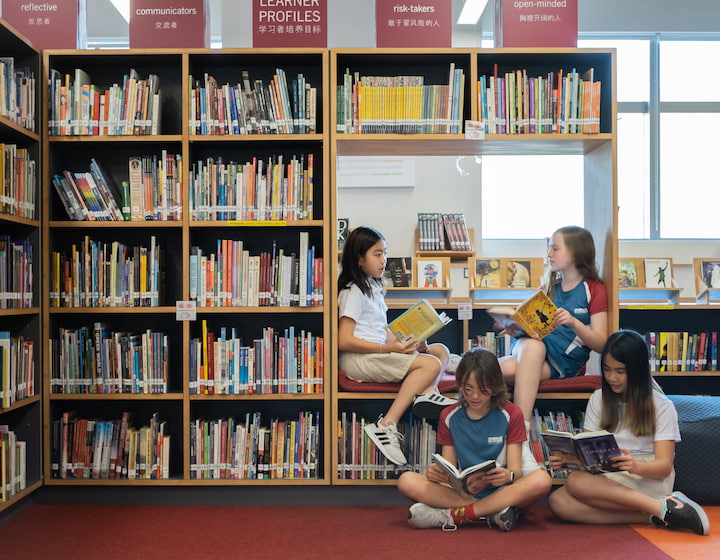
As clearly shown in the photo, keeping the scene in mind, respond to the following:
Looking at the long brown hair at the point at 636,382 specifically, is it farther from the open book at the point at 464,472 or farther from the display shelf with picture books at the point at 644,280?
the display shelf with picture books at the point at 644,280

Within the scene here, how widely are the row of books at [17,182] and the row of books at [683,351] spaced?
4.17 m

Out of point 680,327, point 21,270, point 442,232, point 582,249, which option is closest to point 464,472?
point 582,249

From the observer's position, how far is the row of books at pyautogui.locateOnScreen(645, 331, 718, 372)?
16.5ft

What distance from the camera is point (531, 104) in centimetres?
343

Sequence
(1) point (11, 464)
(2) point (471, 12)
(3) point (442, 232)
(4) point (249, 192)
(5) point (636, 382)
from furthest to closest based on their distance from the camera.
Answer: (2) point (471, 12) → (3) point (442, 232) → (4) point (249, 192) → (1) point (11, 464) → (5) point (636, 382)

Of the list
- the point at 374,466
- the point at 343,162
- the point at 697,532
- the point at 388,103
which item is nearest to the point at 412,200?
the point at 343,162

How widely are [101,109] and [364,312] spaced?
165 centimetres

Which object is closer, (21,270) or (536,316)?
(21,270)

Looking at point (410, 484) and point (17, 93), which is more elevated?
point (17, 93)

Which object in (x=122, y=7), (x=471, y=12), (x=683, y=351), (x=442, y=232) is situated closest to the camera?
(x=683, y=351)

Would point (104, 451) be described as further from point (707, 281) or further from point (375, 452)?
point (707, 281)

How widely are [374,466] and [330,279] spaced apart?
37.1 inches

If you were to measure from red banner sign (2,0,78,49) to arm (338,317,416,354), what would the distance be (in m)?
2.05

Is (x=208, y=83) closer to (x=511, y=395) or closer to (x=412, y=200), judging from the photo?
(x=511, y=395)
